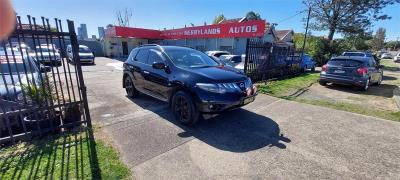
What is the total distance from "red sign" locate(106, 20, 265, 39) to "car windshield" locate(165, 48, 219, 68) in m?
14.0

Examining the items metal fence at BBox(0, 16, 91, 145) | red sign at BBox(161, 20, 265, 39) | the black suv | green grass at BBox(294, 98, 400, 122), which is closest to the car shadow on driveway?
the black suv

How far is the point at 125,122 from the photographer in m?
4.77

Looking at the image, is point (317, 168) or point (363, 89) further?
point (363, 89)

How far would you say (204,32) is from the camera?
24172mm

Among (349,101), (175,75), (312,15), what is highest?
(312,15)

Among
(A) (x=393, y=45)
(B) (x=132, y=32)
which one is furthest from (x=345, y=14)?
(A) (x=393, y=45)

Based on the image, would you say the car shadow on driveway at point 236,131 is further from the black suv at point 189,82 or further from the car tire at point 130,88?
the car tire at point 130,88

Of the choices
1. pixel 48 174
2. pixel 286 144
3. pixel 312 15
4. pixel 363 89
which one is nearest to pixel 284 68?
pixel 363 89

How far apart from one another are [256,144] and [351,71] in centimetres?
703

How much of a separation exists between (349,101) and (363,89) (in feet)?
8.74

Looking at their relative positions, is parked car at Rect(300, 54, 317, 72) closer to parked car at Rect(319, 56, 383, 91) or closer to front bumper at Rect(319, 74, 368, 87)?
parked car at Rect(319, 56, 383, 91)

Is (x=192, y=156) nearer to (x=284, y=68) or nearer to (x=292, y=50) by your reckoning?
(x=284, y=68)

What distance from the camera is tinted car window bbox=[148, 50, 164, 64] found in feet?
17.3

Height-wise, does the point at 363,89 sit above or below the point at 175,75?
below
